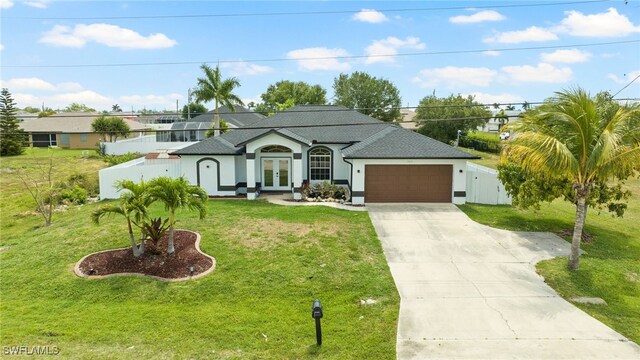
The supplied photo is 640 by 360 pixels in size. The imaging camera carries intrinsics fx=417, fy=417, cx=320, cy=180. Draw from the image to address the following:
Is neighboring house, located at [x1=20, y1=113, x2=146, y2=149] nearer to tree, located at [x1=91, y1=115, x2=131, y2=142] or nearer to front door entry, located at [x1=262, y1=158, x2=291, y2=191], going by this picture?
tree, located at [x1=91, y1=115, x2=131, y2=142]

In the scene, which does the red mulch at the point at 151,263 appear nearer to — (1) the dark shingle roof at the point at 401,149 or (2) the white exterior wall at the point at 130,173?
(1) the dark shingle roof at the point at 401,149

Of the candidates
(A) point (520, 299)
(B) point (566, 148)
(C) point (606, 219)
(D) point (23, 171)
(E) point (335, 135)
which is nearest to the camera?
(A) point (520, 299)

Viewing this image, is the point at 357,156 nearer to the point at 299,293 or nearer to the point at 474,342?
the point at 299,293

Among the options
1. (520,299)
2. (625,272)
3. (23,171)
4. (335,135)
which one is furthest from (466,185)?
(23,171)

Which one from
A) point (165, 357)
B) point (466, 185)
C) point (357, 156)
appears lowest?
point (165, 357)

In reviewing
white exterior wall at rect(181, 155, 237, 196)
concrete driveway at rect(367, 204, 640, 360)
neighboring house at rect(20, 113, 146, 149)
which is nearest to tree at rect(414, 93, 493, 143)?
white exterior wall at rect(181, 155, 237, 196)

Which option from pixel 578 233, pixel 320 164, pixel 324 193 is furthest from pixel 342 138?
pixel 578 233

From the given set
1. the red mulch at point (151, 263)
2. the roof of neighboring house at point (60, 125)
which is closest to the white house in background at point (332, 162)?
the red mulch at point (151, 263)
